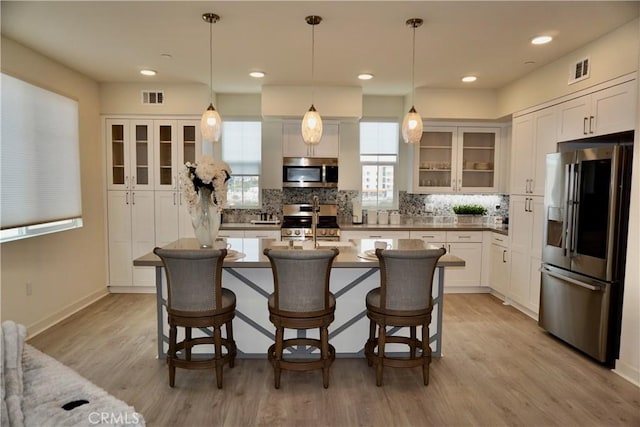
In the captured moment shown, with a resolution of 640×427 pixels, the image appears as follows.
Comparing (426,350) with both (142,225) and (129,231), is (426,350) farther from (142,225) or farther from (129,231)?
(129,231)

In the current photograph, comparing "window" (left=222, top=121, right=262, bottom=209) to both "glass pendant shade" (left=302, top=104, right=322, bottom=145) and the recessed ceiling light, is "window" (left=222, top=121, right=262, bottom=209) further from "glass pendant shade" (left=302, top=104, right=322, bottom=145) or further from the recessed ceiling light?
the recessed ceiling light

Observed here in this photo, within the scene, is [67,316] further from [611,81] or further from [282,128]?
[611,81]

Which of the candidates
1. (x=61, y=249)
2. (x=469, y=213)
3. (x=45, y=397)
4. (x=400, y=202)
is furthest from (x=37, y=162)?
(x=469, y=213)

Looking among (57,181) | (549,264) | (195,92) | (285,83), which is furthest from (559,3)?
(57,181)

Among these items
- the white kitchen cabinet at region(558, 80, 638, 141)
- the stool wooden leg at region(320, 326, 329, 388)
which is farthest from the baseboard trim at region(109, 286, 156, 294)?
the white kitchen cabinet at region(558, 80, 638, 141)

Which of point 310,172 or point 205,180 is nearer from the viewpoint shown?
point 205,180

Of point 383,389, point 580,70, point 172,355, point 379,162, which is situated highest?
point 580,70

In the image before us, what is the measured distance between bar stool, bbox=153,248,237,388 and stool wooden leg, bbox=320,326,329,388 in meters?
0.67

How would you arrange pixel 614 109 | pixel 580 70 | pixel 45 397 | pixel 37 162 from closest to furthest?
1. pixel 45 397
2. pixel 614 109
3. pixel 580 70
4. pixel 37 162

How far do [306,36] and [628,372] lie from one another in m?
3.64

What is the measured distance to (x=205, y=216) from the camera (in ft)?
10.2

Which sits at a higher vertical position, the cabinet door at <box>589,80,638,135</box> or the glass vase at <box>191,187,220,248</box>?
the cabinet door at <box>589,80,638,135</box>

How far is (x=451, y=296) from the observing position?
17.2 feet

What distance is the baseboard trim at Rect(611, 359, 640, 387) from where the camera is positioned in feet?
9.48
